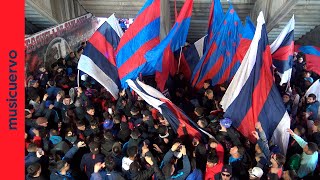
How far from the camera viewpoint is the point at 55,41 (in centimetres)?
1018

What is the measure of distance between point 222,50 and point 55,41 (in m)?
5.27

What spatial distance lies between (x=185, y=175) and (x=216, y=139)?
96 cm

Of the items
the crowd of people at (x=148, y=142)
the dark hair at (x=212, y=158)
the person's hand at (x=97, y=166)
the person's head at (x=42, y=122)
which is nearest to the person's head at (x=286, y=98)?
the crowd of people at (x=148, y=142)

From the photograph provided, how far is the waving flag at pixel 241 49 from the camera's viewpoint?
7.14 m

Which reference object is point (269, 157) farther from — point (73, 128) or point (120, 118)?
point (73, 128)

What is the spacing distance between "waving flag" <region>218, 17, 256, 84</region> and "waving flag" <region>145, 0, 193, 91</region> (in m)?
1.20

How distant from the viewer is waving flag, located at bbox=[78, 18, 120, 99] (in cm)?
713

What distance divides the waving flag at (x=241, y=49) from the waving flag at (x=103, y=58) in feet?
7.84

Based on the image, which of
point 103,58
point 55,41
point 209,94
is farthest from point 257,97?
point 55,41

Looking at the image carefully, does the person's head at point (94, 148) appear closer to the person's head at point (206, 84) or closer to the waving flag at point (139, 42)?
the waving flag at point (139, 42)

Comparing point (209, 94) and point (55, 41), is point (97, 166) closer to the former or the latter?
point (209, 94)

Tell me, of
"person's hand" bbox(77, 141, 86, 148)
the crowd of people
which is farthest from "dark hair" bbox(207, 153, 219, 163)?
"person's hand" bbox(77, 141, 86, 148)
